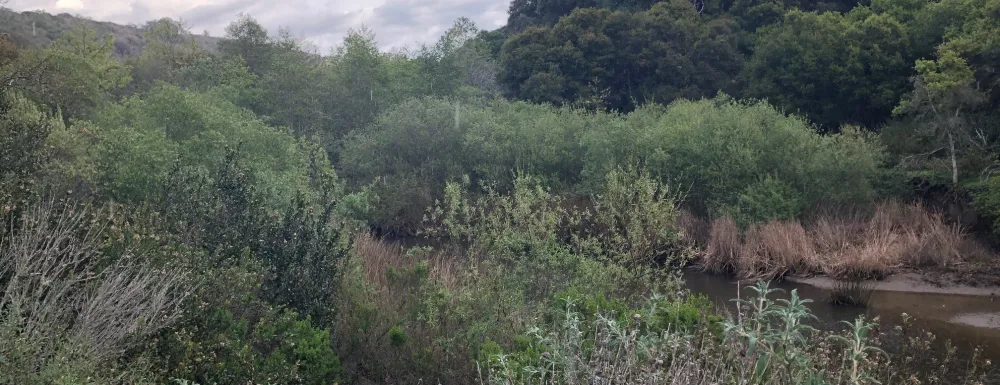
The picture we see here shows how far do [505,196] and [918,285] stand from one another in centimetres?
936

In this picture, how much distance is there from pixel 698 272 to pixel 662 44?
15.1m

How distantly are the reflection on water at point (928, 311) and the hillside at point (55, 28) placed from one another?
3687cm

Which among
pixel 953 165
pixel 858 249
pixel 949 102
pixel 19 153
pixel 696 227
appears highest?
pixel 19 153

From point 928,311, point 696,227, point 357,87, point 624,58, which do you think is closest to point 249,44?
point 357,87

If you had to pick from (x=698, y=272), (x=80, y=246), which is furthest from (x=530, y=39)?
(x=80, y=246)

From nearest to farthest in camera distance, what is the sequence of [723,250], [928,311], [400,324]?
[400,324] < [928,311] < [723,250]

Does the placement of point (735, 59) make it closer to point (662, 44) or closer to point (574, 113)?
point (662, 44)

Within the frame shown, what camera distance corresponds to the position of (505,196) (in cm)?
1614

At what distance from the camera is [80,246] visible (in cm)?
643

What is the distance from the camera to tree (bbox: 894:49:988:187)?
20766mm

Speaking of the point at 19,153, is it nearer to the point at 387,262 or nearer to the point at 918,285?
the point at 387,262

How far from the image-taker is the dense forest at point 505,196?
18.1ft

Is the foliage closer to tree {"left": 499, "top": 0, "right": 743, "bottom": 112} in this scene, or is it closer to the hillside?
tree {"left": 499, "top": 0, "right": 743, "bottom": 112}

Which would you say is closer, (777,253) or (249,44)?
(777,253)
